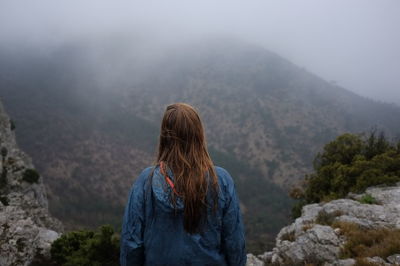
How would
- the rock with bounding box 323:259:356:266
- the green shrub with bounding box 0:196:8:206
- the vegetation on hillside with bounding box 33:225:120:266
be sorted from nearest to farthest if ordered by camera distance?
the rock with bounding box 323:259:356:266 < the vegetation on hillside with bounding box 33:225:120:266 < the green shrub with bounding box 0:196:8:206

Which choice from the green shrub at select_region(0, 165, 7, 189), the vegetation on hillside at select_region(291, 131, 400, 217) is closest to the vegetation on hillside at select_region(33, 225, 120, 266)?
the vegetation on hillside at select_region(291, 131, 400, 217)

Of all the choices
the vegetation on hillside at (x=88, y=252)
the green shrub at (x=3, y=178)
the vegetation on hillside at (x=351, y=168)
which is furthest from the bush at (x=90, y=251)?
the green shrub at (x=3, y=178)

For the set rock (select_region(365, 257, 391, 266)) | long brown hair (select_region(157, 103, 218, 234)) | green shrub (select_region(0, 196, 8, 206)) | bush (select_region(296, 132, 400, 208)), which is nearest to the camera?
long brown hair (select_region(157, 103, 218, 234))

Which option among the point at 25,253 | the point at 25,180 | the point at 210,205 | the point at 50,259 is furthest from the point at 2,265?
the point at 25,180

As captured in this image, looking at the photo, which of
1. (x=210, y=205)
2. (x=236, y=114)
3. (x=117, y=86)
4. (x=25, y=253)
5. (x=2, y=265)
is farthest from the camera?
(x=117, y=86)

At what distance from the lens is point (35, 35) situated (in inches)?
5728

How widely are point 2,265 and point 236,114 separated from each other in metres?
89.8

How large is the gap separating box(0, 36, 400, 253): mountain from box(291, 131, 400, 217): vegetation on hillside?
38515 mm

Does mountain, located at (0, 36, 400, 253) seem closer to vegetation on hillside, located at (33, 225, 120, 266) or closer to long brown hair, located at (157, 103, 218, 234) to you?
vegetation on hillside, located at (33, 225, 120, 266)

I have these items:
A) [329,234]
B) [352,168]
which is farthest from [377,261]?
[352,168]

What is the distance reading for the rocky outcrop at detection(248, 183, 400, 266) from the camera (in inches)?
237

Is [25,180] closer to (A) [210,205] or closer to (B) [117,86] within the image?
(A) [210,205]

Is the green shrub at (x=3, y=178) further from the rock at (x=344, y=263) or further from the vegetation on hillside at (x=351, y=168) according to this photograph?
the rock at (x=344, y=263)

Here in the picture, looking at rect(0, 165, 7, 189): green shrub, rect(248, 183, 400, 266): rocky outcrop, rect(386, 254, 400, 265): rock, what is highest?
rect(386, 254, 400, 265): rock
